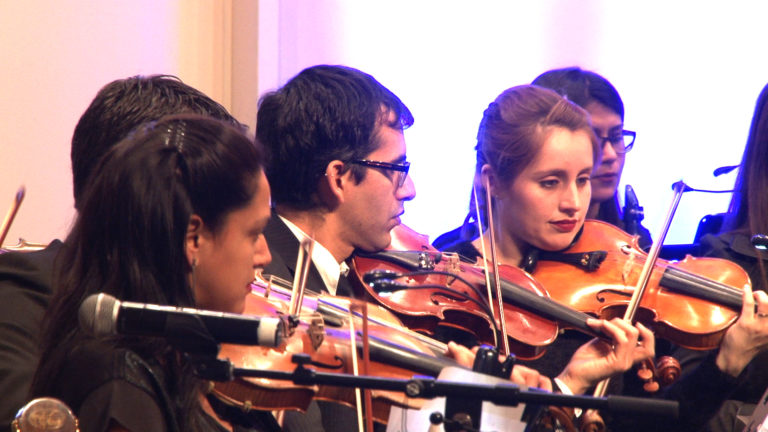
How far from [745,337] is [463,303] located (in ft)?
2.18

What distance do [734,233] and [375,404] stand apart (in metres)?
1.36

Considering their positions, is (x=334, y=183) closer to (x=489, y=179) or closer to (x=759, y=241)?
(x=489, y=179)

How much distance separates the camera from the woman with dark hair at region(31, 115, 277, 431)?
1.26 meters

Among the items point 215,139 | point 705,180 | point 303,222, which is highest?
point 215,139

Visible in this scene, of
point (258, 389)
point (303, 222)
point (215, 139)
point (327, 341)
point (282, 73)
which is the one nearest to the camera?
point (215, 139)

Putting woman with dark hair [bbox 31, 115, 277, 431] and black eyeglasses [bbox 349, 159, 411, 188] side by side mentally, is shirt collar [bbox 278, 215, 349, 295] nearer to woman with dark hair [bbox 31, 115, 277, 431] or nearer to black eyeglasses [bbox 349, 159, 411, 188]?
black eyeglasses [bbox 349, 159, 411, 188]

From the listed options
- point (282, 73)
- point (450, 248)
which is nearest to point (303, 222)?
point (450, 248)

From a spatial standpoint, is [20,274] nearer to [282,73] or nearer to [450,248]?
[450,248]

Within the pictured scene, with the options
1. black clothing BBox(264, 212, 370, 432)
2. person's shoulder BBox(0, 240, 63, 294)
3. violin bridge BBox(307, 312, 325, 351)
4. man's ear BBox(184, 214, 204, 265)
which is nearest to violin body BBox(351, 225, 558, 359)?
black clothing BBox(264, 212, 370, 432)

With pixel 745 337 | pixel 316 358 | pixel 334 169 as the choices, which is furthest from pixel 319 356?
pixel 745 337

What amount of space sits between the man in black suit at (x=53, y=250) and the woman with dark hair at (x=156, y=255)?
222 mm

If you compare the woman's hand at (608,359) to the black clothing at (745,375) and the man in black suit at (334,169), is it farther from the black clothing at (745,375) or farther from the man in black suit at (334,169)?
the man in black suit at (334,169)

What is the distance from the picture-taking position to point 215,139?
55.3 inches

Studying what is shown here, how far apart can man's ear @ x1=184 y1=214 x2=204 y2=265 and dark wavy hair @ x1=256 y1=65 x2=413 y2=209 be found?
901 millimetres
